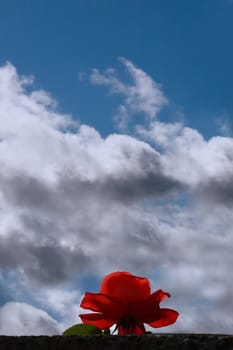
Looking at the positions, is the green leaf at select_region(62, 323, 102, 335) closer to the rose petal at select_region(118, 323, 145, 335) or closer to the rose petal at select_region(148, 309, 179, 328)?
the rose petal at select_region(118, 323, 145, 335)

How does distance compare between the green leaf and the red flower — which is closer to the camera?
the red flower

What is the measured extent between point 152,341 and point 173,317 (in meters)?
0.87

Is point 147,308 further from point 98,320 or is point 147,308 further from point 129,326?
point 98,320

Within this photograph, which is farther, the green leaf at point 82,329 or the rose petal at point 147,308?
the green leaf at point 82,329

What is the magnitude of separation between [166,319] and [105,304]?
40cm

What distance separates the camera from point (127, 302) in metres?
3.58

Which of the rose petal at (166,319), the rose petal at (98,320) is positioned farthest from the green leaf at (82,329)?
the rose petal at (166,319)

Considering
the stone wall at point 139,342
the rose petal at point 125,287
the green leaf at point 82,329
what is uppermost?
the rose petal at point 125,287

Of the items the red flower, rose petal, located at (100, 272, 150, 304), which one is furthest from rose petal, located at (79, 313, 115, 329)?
rose petal, located at (100, 272, 150, 304)

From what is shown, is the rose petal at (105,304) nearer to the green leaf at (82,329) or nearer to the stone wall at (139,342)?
the green leaf at (82,329)

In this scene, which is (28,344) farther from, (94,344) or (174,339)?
(174,339)

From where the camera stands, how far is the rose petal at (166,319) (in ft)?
12.1

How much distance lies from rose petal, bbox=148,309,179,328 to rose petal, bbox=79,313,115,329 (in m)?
0.26

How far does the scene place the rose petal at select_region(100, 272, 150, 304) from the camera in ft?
11.7
